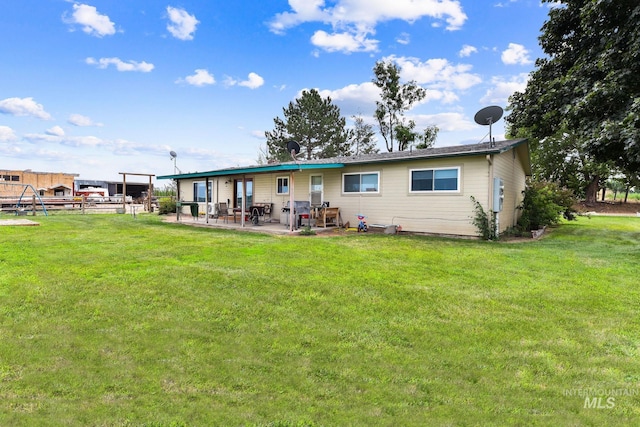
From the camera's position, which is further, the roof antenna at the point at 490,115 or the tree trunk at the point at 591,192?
the tree trunk at the point at 591,192

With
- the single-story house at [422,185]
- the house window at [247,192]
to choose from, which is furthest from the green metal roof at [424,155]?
the house window at [247,192]

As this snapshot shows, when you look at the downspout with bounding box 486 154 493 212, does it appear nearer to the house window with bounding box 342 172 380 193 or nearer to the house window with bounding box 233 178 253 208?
the house window with bounding box 342 172 380 193

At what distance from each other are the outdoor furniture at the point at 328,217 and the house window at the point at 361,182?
3.14ft

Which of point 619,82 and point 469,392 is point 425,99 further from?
point 469,392

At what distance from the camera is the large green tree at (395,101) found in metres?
28.8

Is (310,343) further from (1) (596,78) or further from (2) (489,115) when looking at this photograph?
(1) (596,78)

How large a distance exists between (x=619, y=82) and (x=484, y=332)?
922 centimetres

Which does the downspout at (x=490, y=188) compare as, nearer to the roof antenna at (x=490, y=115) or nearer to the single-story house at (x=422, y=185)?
the single-story house at (x=422, y=185)

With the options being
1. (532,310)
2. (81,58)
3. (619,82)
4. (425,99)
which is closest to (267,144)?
(425,99)

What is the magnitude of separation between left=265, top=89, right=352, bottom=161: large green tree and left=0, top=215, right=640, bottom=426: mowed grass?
2628 cm

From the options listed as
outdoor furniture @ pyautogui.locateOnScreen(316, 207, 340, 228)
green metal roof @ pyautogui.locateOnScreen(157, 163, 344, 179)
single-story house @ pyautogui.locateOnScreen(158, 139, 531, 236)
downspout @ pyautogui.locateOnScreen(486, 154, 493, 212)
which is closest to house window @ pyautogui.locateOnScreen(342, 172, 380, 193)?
single-story house @ pyautogui.locateOnScreen(158, 139, 531, 236)

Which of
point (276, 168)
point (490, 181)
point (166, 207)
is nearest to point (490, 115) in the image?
point (490, 181)

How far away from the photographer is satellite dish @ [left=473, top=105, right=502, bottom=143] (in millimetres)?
10531

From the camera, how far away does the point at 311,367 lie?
2672 mm
